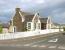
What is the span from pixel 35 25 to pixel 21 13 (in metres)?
6.71

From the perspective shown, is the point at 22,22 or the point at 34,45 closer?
the point at 34,45

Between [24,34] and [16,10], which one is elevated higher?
[16,10]

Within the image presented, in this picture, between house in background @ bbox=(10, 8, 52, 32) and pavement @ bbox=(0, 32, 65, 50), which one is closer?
pavement @ bbox=(0, 32, 65, 50)

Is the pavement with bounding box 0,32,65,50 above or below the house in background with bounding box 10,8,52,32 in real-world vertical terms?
below

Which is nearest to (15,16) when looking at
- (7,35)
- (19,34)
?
(19,34)

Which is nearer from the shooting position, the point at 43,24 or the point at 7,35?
the point at 7,35

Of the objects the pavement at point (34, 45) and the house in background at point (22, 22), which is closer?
the pavement at point (34, 45)

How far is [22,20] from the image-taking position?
74.2 m

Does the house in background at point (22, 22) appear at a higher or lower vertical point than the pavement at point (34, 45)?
higher

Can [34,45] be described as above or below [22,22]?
below

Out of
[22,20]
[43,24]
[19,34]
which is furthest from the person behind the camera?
[43,24]

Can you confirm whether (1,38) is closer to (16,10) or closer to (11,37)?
(11,37)

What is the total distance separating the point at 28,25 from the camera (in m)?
75.1

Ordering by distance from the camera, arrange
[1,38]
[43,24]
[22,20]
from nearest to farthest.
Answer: [1,38] → [22,20] → [43,24]
